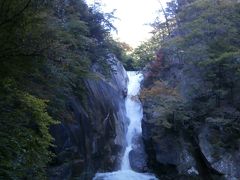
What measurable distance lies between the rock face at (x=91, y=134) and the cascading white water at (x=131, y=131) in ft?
1.36

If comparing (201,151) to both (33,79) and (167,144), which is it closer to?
(167,144)

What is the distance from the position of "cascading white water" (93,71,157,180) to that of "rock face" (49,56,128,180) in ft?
1.36

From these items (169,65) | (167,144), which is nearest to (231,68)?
(167,144)

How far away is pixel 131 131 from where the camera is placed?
2384 cm

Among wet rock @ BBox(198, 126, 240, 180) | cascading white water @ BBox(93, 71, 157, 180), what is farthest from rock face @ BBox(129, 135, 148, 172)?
wet rock @ BBox(198, 126, 240, 180)

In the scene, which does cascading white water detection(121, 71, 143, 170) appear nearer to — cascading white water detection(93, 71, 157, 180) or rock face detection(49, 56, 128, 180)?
cascading white water detection(93, 71, 157, 180)

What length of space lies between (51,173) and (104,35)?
8311 millimetres

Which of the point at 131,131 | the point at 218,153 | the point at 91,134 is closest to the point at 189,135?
the point at 218,153

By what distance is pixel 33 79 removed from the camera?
10062mm

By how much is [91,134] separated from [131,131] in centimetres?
694

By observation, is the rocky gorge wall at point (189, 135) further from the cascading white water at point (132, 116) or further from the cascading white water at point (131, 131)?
the cascading white water at point (132, 116)

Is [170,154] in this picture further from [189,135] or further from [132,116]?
[132,116]

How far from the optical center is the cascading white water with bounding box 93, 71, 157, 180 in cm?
1806

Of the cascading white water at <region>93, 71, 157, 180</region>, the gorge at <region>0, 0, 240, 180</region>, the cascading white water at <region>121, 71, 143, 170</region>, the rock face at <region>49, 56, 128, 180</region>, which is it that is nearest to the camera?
the gorge at <region>0, 0, 240, 180</region>
